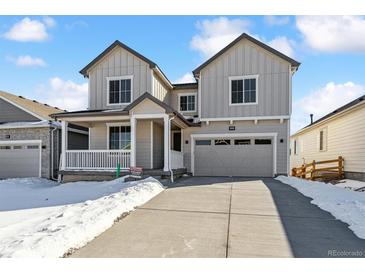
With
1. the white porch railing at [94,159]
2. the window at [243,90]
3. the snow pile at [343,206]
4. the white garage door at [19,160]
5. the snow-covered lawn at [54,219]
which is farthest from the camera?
the white garage door at [19,160]

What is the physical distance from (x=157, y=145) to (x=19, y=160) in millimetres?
8107

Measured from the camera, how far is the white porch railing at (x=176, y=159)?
12.3 m

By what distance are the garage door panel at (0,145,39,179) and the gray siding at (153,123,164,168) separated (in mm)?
6809

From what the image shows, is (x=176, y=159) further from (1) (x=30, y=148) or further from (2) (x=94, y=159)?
(1) (x=30, y=148)

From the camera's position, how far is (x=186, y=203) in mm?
7137

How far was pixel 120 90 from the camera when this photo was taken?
14375mm

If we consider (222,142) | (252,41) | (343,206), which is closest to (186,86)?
(222,142)

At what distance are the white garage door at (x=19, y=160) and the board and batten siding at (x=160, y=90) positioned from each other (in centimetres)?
731

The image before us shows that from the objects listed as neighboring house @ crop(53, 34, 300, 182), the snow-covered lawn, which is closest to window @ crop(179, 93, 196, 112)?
neighboring house @ crop(53, 34, 300, 182)

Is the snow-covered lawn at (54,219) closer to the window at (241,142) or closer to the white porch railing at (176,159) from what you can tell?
the white porch railing at (176,159)

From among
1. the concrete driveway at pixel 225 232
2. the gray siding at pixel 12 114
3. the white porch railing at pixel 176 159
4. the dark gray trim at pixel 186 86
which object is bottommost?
the concrete driveway at pixel 225 232

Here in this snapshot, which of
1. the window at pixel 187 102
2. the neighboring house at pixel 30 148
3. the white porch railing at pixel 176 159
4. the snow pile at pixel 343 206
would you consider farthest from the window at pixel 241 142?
the neighboring house at pixel 30 148

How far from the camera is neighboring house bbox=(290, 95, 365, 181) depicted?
1227 cm
